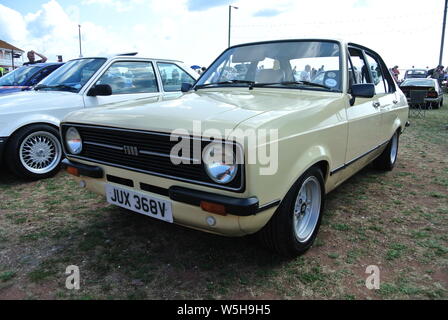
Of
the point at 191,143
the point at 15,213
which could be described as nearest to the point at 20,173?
the point at 15,213

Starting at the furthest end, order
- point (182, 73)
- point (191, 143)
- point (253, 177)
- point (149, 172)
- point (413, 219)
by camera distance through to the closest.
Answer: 1. point (182, 73)
2. point (413, 219)
3. point (149, 172)
4. point (191, 143)
5. point (253, 177)

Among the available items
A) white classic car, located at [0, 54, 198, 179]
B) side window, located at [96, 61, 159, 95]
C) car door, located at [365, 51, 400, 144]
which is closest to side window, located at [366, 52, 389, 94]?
car door, located at [365, 51, 400, 144]

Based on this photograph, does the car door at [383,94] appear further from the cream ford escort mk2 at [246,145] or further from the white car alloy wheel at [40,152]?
the white car alloy wheel at [40,152]

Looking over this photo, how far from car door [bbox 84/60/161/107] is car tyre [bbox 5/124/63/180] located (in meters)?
0.67

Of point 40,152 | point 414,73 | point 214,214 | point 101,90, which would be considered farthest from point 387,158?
point 414,73

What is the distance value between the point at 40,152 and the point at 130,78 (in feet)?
5.30

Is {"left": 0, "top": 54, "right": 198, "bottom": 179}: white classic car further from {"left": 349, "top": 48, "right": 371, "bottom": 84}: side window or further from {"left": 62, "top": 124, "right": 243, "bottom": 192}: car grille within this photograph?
{"left": 349, "top": 48, "right": 371, "bottom": 84}: side window

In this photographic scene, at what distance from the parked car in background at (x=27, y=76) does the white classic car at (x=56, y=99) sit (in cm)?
213

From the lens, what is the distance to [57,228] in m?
3.02

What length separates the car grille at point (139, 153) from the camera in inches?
77.9

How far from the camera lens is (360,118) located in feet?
10.1

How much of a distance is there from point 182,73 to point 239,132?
4.14 m
